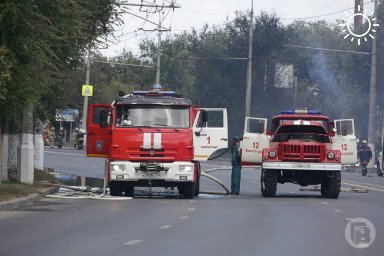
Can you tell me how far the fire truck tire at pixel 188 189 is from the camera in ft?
98.5

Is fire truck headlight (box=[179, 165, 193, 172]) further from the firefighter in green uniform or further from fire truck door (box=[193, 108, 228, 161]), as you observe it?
the firefighter in green uniform

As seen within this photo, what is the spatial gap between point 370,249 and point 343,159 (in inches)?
667

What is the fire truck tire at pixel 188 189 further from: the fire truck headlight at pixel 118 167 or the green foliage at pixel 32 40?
the green foliage at pixel 32 40

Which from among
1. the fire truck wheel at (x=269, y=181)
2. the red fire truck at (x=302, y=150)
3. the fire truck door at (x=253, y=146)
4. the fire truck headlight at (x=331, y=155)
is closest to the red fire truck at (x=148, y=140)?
the fire truck wheel at (x=269, y=181)

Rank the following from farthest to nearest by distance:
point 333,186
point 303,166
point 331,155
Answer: point 333,186
point 331,155
point 303,166

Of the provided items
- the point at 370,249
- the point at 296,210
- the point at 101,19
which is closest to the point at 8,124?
the point at 101,19

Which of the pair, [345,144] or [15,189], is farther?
[345,144]

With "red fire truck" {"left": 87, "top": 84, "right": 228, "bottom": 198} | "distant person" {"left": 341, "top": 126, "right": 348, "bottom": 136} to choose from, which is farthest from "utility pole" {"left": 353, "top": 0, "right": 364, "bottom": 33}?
"red fire truck" {"left": 87, "top": 84, "right": 228, "bottom": 198}

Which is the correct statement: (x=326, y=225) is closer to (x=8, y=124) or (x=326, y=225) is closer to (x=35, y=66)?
(x=35, y=66)

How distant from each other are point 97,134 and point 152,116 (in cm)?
182

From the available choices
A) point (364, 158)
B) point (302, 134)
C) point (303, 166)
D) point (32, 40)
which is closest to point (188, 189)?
point (303, 166)

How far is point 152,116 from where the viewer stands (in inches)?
1170

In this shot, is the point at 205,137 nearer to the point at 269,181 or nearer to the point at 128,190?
the point at 269,181

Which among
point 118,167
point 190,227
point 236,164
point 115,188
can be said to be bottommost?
point 190,227
